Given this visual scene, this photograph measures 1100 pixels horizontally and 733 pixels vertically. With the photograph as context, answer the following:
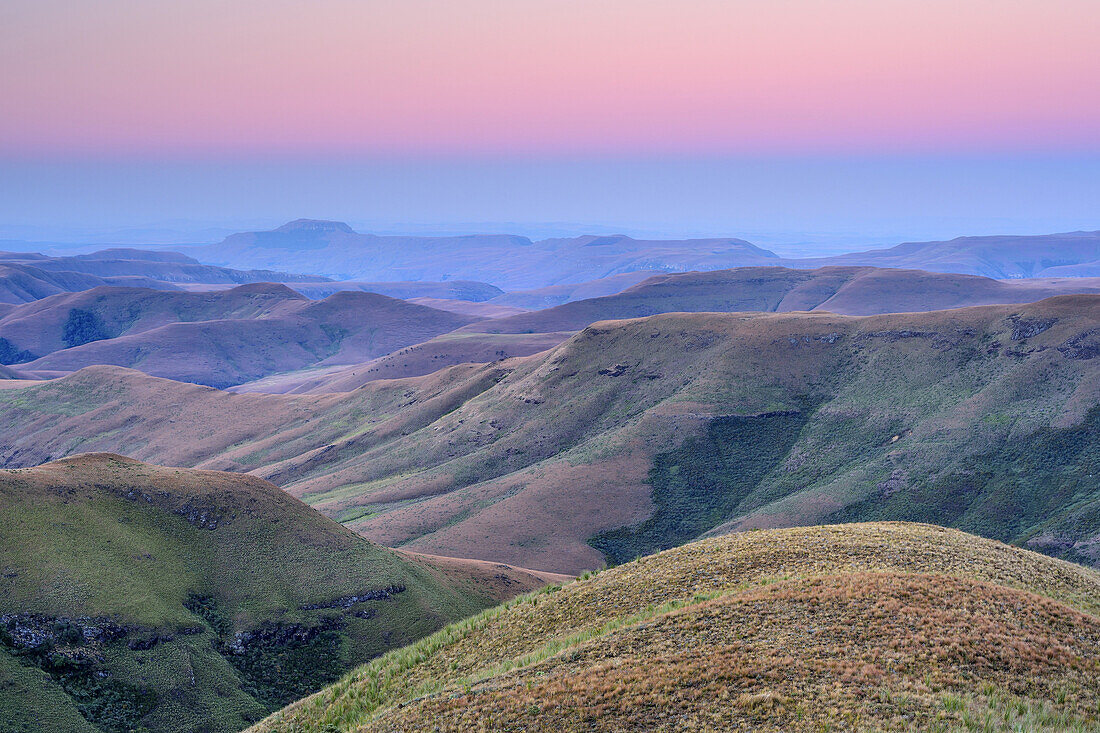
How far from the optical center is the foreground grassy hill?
64.2 feet

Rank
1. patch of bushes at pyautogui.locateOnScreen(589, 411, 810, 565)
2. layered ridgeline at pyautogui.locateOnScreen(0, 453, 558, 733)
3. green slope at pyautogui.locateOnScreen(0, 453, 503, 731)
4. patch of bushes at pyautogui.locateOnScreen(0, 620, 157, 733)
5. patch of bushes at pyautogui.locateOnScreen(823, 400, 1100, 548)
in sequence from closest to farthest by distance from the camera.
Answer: patch of bushes at pyautogui.locateOnScreen(0, 620, 157, 733), layered ridgeline at pyautogui.locateOnScreen(0, 453, 558, 733), green slope at pyautogui.locateOnScreen(0, 453, 503, 731), patch of bushes at pyautogui.locateOnScreen(823, 400, 1100, 548), patch of bushes at pyautogui.locateOnScreen(589, 411, 810, 565)

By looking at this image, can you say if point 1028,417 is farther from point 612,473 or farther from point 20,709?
point 20,709

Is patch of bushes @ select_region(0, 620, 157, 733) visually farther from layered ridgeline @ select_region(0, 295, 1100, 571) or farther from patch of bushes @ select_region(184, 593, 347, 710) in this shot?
layered ridgeline @ select_region(0, 295, 1100, 571)

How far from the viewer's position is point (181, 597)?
5928 centimetres

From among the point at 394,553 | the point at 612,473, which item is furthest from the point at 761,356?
the point at 394,553

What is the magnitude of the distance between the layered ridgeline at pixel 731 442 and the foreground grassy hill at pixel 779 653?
6035 centimetres

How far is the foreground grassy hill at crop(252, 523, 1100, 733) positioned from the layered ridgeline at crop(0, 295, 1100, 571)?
198 feet

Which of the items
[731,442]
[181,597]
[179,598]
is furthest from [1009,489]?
[179,598]

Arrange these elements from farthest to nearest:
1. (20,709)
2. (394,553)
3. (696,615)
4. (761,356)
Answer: (761,356) → (394,553) → (20,709) → (696,615)

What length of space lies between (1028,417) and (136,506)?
107m

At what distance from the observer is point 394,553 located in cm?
7706

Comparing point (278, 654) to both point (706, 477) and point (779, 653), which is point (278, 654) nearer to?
point (779, 653)

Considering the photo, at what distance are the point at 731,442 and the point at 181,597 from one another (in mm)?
84710

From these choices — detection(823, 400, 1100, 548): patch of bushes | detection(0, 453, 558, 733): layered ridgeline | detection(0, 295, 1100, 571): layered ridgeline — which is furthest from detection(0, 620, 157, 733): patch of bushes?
detection(823, 400, 1100, 548): patch of bushes
